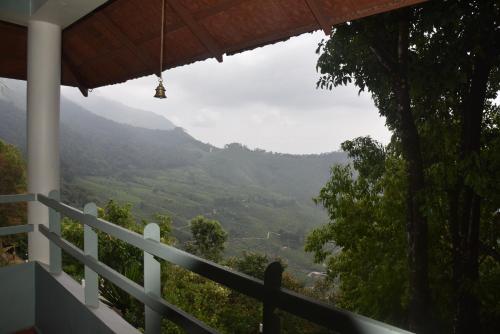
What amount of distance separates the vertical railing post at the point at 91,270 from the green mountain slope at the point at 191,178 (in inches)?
2314

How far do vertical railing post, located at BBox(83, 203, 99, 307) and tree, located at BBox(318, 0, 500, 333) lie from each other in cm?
889

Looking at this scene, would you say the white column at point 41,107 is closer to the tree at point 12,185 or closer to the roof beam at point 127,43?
the roof beam at point 127,43

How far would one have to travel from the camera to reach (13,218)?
1908 cm

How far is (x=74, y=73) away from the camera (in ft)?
18.7

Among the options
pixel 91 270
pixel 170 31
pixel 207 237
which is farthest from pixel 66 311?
pixel 207 237

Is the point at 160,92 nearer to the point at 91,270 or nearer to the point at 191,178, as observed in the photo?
the point at 91,270

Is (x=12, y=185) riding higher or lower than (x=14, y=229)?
lower

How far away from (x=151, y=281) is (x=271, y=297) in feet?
3.02

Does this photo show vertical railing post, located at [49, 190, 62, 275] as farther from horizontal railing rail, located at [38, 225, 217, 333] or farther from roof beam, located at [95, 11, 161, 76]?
roof beam, located at [95, 11, 161, 76]

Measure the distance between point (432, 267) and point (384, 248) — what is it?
1.81 meters

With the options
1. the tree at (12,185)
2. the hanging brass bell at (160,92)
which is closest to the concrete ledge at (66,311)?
the hanging brass bell at (160,92)

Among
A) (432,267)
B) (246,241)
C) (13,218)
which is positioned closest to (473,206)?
(432,267)

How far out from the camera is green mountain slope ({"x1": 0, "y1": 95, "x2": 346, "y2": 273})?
74000 mm

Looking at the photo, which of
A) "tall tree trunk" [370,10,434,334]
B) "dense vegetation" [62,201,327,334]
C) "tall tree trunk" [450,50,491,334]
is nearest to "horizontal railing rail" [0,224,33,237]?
"dense vegetation" [62,201,327,334]
